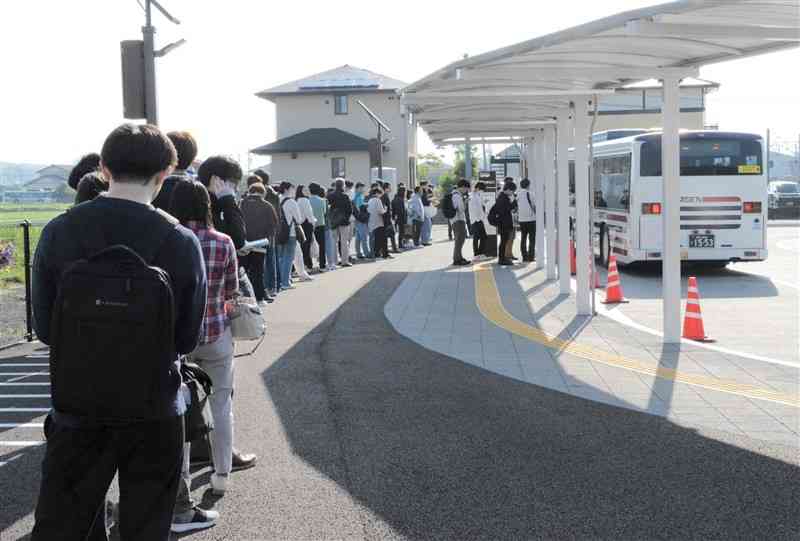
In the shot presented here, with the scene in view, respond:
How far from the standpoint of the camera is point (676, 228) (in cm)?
1024

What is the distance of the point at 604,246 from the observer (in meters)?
22.0

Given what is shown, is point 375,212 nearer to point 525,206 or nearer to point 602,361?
point 525,206

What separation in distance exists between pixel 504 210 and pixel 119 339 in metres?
17.2

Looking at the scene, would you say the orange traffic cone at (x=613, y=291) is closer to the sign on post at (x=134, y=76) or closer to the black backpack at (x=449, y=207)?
the sign on post at (x=134, y=76)

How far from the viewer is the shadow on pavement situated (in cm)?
496

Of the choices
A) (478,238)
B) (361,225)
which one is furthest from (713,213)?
(361,225)

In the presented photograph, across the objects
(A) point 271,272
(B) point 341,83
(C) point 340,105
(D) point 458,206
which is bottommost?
(A) point 271,272

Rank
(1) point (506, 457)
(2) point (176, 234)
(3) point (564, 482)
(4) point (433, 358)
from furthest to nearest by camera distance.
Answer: (4) point (433, 358)
(1) point (506, 457)
(3) point (564, 482)
(2) point (176, 234)

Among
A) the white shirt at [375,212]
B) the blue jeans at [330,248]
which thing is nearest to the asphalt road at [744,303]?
the white shirt at [375,212]

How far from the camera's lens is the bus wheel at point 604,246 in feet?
71.0

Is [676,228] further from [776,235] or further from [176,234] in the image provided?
[776,235]

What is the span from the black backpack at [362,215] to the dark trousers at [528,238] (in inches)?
150

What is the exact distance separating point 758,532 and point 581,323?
756 cm

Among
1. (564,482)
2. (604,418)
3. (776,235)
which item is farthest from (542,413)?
(776,235)
